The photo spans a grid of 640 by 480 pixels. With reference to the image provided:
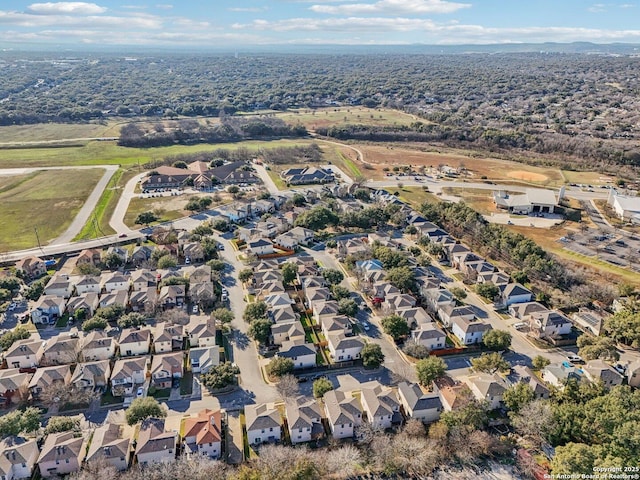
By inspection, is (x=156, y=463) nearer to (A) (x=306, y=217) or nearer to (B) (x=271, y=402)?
(B) (x=271, y=402)

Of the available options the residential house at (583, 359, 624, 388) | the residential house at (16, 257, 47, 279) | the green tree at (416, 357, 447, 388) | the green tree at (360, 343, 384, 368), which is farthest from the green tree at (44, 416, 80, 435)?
the residential house at (583, 359, 624, 388)

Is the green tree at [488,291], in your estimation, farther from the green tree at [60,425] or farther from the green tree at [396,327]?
the green tree at [60,425]

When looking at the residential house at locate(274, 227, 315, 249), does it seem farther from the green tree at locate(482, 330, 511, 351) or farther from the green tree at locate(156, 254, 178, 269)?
the green tree at locate(482, 330, 511, 351)

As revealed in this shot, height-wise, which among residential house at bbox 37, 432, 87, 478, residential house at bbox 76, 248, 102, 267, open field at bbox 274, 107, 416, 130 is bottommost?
residential house at bbox 37, 432, 87, 478

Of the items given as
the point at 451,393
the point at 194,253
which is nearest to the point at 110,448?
the point at 451,393


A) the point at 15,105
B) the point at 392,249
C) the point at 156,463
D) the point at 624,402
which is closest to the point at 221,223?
the point at 392,249

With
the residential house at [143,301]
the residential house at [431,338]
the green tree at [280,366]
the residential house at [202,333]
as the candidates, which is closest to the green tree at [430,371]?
the residential house at [431,338]
